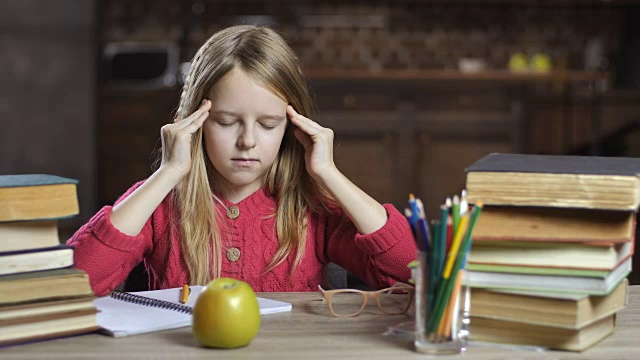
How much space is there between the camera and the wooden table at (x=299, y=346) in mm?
1057

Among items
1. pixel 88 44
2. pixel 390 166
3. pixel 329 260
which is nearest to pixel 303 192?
pixel 329 260

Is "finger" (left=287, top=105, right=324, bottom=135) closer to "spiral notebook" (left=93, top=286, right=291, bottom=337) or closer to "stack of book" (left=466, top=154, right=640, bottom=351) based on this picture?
"spiral notebook" (left=93, top=286, right=291, bottom=337)

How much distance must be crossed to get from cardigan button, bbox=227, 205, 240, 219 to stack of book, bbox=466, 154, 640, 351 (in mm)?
715

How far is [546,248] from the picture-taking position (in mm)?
1093

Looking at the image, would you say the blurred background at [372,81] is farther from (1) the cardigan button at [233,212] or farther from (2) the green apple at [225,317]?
(2) the green apple at [225,317]

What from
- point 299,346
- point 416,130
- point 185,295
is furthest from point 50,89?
point 299,346

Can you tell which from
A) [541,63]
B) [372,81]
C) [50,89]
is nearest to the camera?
[372,81]

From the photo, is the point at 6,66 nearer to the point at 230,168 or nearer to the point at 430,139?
the point at 430,139

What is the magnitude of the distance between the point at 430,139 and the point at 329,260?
13.6ft

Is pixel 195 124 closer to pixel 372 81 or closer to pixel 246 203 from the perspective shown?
pixel 246 203

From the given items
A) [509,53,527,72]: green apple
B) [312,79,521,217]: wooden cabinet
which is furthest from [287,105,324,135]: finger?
[509,53,527,72]: green apple

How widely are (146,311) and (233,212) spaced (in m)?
0.52

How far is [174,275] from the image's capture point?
1.69 m

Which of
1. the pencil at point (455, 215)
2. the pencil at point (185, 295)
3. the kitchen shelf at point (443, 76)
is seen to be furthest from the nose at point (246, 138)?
the kitchen shelf at point (443, 76)
